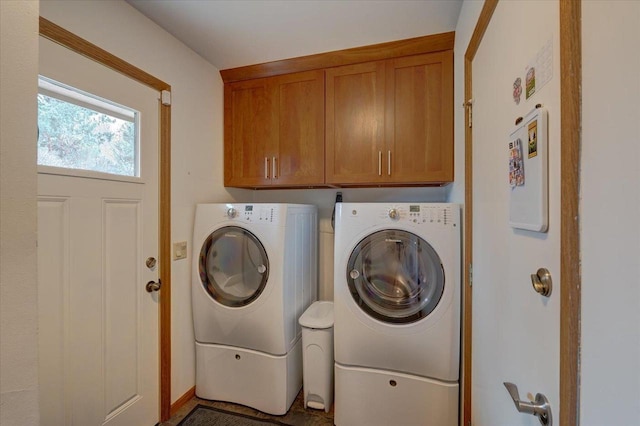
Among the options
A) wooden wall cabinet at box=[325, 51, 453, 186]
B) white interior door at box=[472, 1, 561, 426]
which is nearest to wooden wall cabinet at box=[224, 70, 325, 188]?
wooden wall cabinet at box=[325, 51, 453, 186]

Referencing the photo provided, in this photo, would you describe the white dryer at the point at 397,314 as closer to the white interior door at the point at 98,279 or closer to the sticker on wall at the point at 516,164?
the sticker on wall at the point at 516,164

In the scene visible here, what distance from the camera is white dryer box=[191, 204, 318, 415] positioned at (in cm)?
171

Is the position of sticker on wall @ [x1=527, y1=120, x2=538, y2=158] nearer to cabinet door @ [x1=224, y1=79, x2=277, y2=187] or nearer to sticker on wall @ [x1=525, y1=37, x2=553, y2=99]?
sticker on wall @ [x1=525, y1=37, x2=553, y2=99]

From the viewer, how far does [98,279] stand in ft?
4.43

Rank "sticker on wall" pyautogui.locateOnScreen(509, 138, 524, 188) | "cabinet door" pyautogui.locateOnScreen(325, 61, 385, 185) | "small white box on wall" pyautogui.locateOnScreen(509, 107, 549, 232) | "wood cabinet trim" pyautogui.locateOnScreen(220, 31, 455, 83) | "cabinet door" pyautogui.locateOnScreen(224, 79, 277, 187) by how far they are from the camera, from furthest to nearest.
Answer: "cabinet door" pyautogui.locateOnScreen(224, 79, 277, 187) < "cabinet door" pyautogui.locateOnScreen(325, 61, 385, 185) < "wood cabinet trim" pyautogui.locateOnScreen(220, 31, 455, 83) < "sticker on wall" pyautogui.locateOnScreen(509, 138, 524, 188) < "small white box on wall" pyautogui.locateOnScreen(509, 107, 549, 232)

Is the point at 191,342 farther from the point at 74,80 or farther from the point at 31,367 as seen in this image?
the point at 74,80

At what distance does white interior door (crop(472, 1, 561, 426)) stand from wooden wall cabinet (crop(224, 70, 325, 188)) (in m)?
1.07

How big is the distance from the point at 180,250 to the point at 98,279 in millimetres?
488

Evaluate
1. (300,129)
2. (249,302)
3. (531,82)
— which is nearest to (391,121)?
(300,129)

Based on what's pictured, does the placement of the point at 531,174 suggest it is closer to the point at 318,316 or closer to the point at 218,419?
the point at 318,316

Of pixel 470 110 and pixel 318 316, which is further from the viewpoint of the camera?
pixel 318 316

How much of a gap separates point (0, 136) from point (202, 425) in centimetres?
180

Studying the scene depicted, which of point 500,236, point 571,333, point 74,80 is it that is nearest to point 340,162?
point 500,236

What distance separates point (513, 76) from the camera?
2.54 feet
